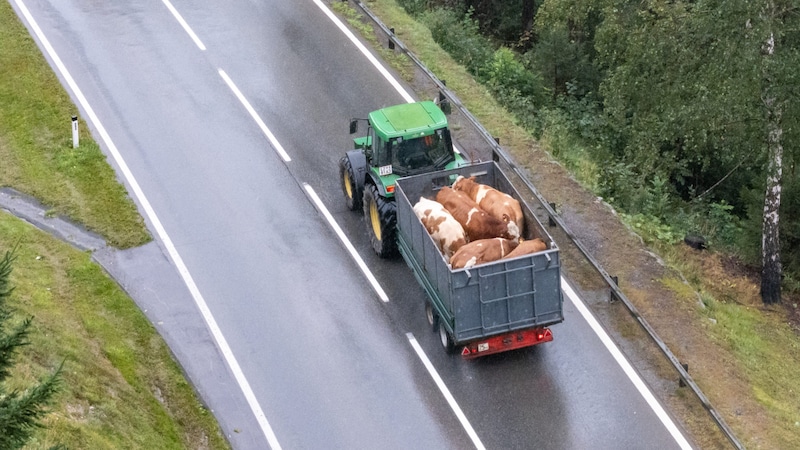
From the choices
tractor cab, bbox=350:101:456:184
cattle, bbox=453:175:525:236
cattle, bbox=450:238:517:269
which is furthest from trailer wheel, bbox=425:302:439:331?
tractor cab, bbox=350:101:456:184

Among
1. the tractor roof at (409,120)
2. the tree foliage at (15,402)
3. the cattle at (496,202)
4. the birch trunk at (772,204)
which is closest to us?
the tree foliage at (15,402)

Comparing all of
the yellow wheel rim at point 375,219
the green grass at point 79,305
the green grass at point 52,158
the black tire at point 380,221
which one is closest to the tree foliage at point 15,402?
the green grass at point 79,305

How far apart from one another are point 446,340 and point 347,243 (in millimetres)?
3958

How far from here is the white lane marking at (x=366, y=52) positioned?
2425cm

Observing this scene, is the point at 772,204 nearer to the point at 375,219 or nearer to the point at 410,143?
the point at 410,143

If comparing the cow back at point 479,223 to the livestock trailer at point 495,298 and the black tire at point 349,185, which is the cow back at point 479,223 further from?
the black tire at point 349,185

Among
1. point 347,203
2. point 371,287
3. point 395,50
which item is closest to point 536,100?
point 395,50

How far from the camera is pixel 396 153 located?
18047 millimetres

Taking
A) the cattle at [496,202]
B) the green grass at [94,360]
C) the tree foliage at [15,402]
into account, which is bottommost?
the green grass at [94,360]

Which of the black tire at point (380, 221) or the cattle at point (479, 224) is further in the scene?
the black tire at point (380, 221)

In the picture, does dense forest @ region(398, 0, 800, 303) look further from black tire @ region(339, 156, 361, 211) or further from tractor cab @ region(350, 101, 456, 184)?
black tire @ region(339, 156, 361, 211)

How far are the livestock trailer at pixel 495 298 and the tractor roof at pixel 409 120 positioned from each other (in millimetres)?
2111

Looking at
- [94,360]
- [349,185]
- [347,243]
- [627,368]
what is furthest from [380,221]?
[94,360]

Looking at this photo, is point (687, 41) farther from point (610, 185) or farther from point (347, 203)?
point (347, 203)
